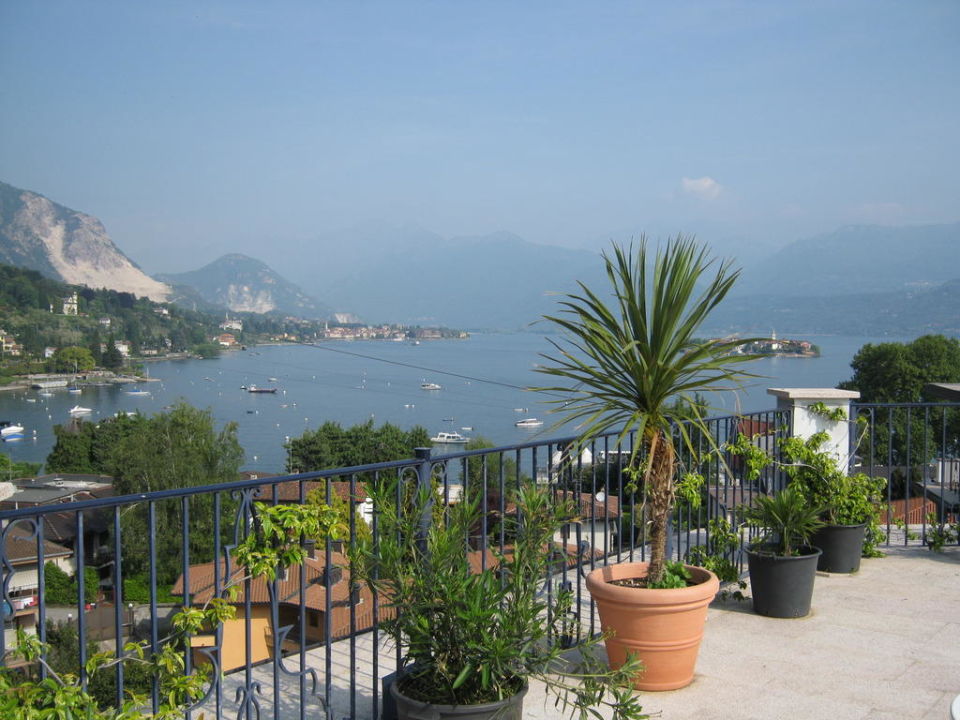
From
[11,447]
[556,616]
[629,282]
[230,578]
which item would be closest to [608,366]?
[629,282]

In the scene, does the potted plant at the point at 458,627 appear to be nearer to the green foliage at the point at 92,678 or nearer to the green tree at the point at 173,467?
the green foliage at the point at 92,678

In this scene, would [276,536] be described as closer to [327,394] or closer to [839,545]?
[839,545]

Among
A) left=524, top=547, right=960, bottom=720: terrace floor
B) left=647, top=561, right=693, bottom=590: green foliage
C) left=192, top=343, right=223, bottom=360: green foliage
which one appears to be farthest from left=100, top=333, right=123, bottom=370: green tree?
left=647, top=561, right=693, bottom=590: green foliage

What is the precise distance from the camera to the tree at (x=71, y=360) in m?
104

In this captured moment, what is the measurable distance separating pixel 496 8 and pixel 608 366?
19.7 meters

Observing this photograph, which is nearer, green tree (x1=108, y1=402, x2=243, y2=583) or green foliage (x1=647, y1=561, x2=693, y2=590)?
green foliage (x1=647, y1=561, x2=693, y2=590)

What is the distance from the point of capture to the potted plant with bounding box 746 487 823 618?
461cm

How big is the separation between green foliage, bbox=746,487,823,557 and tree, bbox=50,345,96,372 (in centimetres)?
11299

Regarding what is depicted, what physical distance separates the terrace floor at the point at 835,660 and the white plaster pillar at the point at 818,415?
3.64ft

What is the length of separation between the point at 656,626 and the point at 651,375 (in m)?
1.11

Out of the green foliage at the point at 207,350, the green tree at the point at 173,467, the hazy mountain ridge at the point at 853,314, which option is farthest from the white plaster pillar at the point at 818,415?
the green foliage at the point at 207,350

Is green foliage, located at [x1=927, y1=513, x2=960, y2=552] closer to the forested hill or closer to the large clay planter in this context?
the large clay planter

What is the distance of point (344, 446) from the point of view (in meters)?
56.4

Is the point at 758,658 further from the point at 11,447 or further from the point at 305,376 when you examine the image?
the point at 305,376
